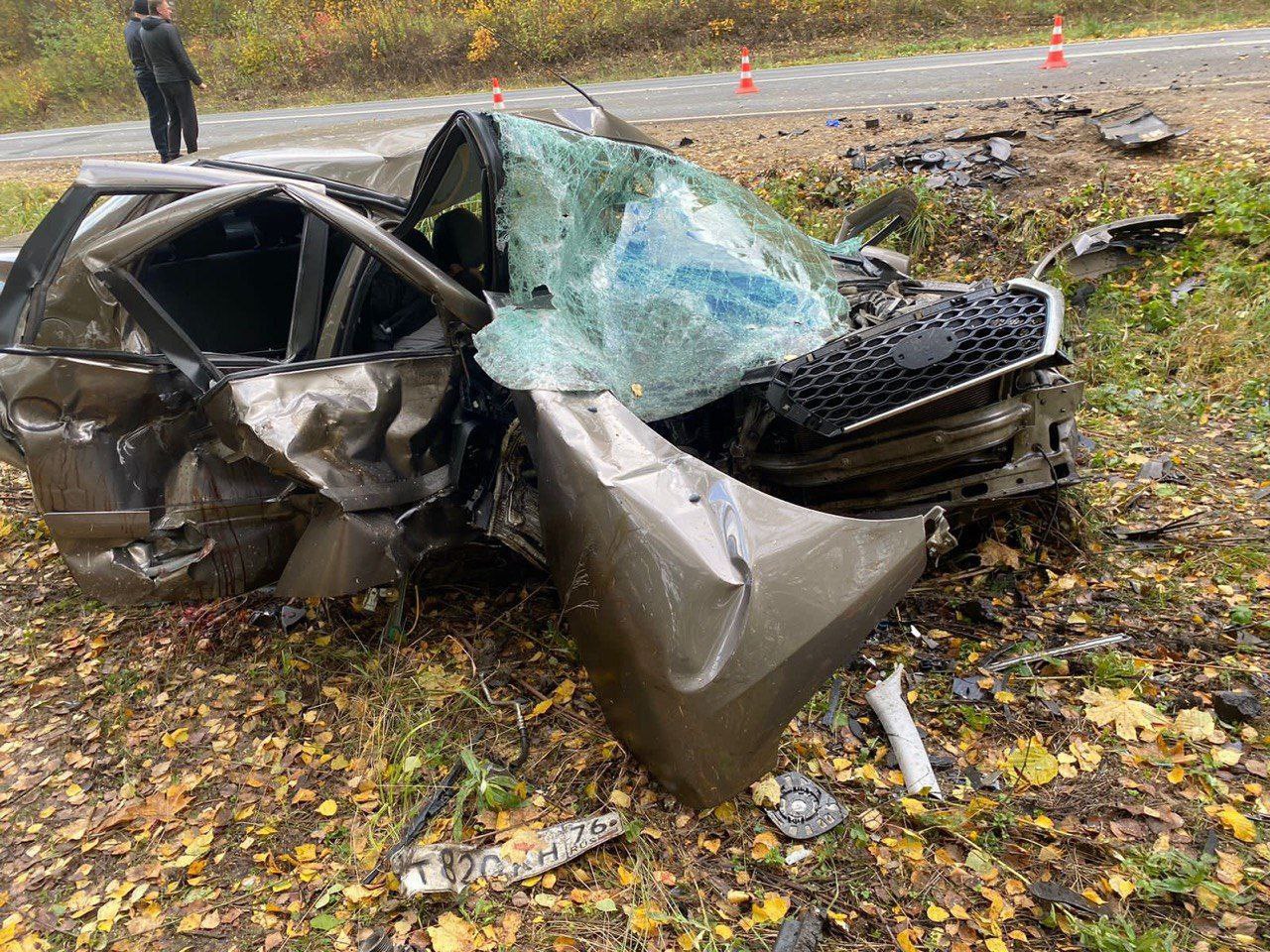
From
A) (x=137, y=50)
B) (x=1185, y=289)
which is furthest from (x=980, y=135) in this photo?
(x=137, y=50)

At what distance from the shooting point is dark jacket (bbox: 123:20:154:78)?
8141 mm

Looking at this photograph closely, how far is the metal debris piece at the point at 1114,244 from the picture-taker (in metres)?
4.80

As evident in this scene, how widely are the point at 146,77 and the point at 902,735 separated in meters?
9.62

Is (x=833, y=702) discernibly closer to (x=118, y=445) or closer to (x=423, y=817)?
(x=423, y=817)

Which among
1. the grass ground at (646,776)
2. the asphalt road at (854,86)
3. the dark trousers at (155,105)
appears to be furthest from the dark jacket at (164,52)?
the grass ground at (646,776)

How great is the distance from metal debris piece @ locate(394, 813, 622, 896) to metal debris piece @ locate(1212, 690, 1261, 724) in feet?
6.03

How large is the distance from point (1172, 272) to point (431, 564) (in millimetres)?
4700

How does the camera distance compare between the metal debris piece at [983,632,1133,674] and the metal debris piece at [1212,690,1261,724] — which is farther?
the metal debris piece at [983,632,1133,674]

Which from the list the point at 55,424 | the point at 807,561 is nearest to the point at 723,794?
the point at 807,561

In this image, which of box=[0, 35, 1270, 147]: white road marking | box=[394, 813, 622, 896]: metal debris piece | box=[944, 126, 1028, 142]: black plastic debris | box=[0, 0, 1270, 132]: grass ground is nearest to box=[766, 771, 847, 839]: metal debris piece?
box=[394, 813, 622, 896]: metal debris piece

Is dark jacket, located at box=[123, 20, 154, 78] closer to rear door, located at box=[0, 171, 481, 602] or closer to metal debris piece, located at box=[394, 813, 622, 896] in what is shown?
rear door, located at box=[0, 171, 481, 602]

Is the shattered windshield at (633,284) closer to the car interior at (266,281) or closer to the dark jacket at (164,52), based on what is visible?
the car interior at (266,281)

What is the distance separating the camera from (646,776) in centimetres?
250

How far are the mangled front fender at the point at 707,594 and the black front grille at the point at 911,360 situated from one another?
17.9 inches
